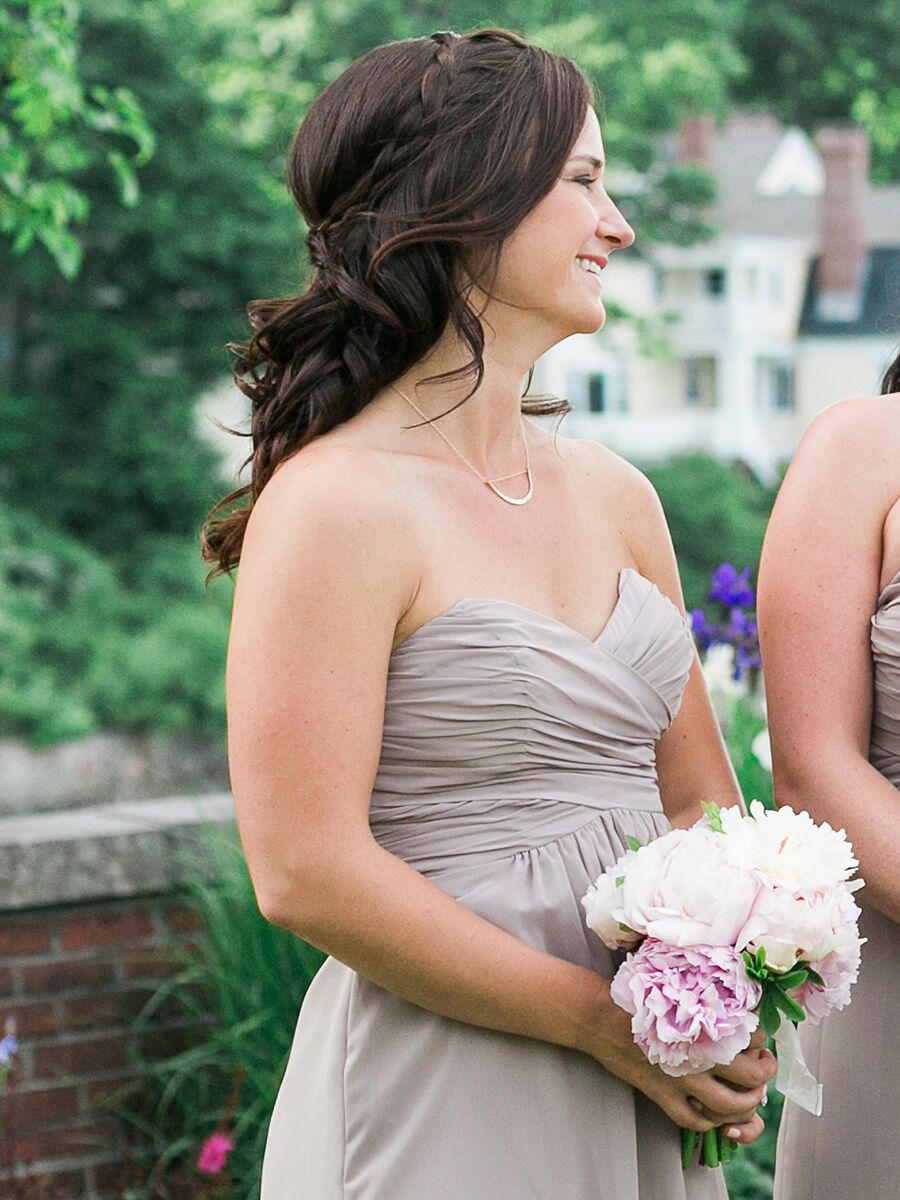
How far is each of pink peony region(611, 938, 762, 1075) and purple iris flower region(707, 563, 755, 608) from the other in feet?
10.3

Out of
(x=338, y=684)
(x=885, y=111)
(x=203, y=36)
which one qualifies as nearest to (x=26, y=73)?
(x=338, y=684)

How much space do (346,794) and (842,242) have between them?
4748cm

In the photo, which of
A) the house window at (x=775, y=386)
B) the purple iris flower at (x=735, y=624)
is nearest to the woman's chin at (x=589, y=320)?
the purple iris flower at (x=735, y=624)

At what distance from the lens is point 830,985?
2090 mm

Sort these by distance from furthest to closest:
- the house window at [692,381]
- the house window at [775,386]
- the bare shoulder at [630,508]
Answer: the house window at [775,386], the house window at [692,381], the bare shoulder at [630,508]

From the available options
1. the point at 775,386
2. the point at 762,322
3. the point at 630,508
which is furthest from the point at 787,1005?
the point at 775,386

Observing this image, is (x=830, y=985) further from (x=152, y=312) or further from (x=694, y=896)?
(x=152, y=312)

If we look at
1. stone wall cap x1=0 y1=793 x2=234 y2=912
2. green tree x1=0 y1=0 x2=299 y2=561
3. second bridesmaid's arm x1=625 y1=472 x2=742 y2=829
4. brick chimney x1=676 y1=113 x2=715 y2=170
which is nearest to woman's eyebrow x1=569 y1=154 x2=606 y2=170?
second bridesmaid's arm x1=625 y1=472 x2=742 y2=829

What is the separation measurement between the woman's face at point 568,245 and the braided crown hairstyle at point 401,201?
2cm

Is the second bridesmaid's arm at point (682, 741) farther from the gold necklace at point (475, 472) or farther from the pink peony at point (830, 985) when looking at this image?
the pink peony at point (830, 985)

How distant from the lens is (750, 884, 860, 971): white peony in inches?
78.5

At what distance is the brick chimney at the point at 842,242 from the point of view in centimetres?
4381

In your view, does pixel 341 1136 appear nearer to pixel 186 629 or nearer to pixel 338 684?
pixel 338 684

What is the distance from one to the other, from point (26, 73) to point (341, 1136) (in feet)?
12.0
